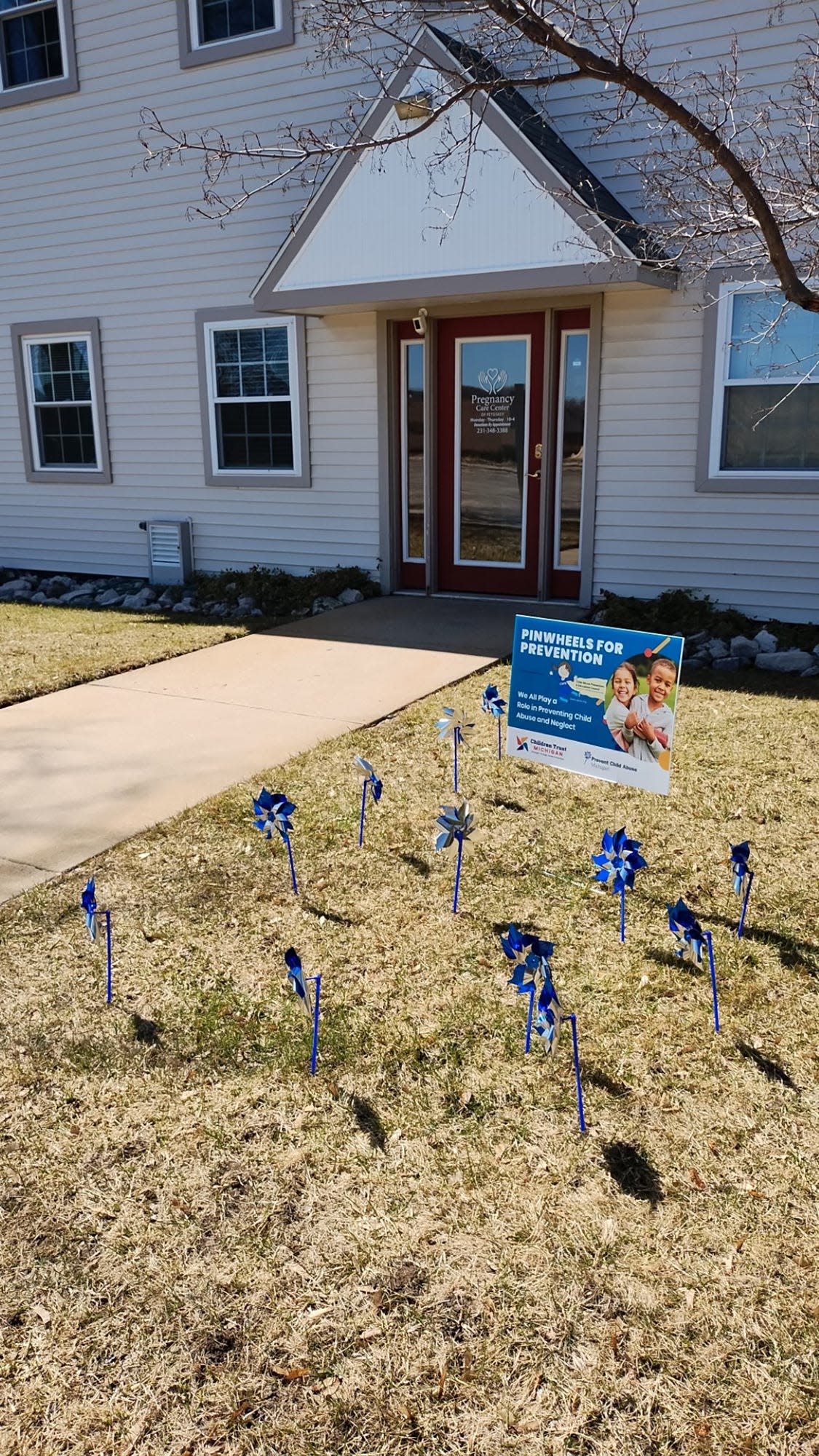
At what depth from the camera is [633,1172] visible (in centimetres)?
270

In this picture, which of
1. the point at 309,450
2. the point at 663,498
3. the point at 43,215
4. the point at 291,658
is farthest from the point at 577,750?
the point at 43,215

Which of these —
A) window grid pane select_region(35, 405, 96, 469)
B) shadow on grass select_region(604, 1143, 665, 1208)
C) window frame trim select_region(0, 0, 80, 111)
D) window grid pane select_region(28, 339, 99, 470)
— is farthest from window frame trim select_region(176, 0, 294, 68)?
shadow on grass select_region(604, 1143, 665, 1208)

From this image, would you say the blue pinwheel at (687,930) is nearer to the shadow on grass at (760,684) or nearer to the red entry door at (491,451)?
the shadow on grass at (760,684)

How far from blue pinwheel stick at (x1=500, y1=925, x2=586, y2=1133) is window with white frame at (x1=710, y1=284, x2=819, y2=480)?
6.06 metres

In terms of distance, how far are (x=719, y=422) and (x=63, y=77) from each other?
7925 mm

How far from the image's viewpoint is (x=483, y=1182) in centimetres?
267

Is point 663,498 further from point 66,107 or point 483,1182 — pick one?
point 66,107

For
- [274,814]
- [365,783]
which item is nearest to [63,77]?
[365,783]

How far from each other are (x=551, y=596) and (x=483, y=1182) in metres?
7.19

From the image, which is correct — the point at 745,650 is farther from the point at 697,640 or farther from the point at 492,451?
the point at 492,451

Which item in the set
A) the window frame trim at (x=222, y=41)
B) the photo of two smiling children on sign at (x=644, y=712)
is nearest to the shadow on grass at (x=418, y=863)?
the photo of two smiling children on sign at (x=644, y=712)

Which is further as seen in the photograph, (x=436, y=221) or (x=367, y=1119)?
(x=436, y=221)

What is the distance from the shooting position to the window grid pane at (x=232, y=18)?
9719mm

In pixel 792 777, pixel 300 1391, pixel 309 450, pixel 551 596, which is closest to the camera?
pixel 300 1391
